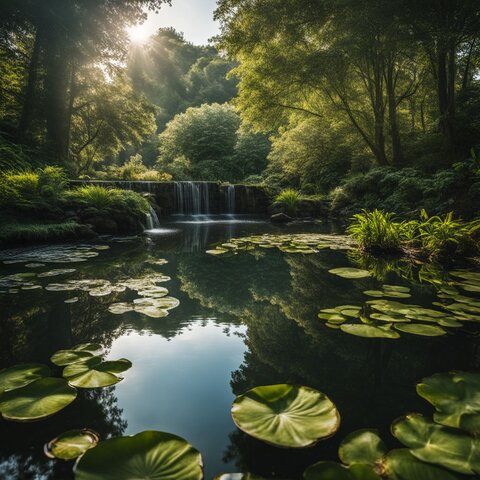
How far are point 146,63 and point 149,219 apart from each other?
886 cm

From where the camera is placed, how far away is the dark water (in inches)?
41.2

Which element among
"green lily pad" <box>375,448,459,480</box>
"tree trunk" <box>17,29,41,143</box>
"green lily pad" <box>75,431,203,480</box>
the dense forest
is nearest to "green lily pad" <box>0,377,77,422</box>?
"green lily pad" <box>75,431,203,480</box>

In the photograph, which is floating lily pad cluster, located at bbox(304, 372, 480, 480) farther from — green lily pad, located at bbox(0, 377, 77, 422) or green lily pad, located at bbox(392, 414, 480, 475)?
green lily pad, located at bbox(0, 377, 77, 422)

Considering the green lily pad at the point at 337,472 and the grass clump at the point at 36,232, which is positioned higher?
the grass clump at the point at 36,232

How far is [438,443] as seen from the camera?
38.3 inches

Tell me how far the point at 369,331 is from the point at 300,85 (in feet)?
31.4

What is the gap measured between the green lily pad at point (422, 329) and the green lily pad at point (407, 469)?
1146 millimetres

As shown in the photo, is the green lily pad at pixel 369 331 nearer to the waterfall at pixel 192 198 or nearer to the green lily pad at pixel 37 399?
the green lily pad at pixel 37 399

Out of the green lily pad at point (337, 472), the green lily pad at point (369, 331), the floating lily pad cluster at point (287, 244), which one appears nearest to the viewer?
the green lily pad at point (337, 472)

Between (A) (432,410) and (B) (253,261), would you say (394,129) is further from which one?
(A) (432,410)

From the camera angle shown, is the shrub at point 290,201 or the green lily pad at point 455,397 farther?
the shrub at point 290,201

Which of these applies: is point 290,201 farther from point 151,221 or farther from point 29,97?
point 29,97

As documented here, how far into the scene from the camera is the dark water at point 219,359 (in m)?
1.05

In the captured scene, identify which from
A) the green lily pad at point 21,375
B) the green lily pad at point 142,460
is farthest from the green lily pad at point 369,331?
the green lily pad at point 21,375
